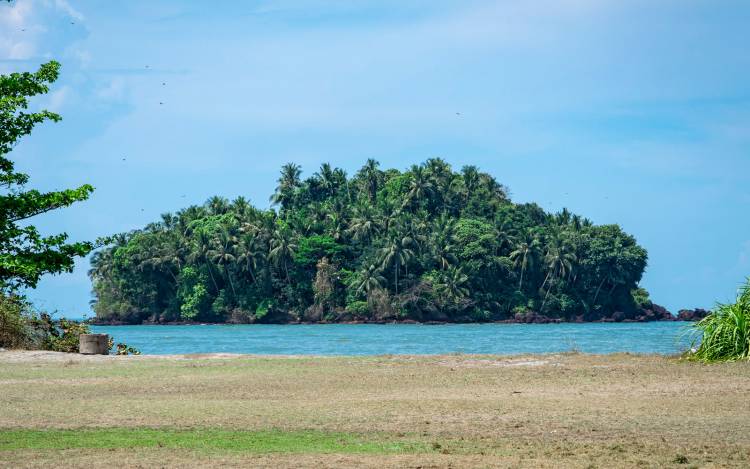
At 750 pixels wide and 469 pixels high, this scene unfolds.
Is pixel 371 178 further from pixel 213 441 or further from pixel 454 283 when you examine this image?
pixel 213 441

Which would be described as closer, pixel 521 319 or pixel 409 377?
pixel 409 377

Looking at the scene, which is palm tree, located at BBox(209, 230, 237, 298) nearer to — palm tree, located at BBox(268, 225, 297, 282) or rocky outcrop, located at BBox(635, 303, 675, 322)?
palm tree, located at BBox(268, 225, 297, 282)

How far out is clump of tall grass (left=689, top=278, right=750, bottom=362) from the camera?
24922mm

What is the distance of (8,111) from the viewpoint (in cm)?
1551

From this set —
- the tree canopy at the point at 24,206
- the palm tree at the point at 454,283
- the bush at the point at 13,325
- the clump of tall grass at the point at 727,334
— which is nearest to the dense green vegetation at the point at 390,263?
the palm tree at the point at 454,283

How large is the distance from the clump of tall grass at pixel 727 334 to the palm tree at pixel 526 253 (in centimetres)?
8263

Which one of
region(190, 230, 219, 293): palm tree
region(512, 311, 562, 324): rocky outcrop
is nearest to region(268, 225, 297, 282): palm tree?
region(190, 230, 219, 293): palm tree

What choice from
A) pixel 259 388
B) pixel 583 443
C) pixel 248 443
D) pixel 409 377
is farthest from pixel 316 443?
pixel 409 377

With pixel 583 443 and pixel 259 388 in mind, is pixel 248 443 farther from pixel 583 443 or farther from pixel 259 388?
pixel 259 388

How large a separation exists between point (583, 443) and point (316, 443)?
366 centimetres

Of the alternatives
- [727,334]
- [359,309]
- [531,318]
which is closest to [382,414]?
[727,334]

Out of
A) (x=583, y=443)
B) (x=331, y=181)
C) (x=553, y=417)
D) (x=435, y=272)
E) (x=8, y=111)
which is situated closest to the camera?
(x=583, y=443)

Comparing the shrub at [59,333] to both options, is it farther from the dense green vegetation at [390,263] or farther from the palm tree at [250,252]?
the palm tree at [250,252]

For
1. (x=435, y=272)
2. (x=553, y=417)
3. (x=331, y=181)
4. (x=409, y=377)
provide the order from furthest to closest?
(x=331, y=181)
(x=435, y=272)
(x=409, y=377)
(x=553, y=417)
